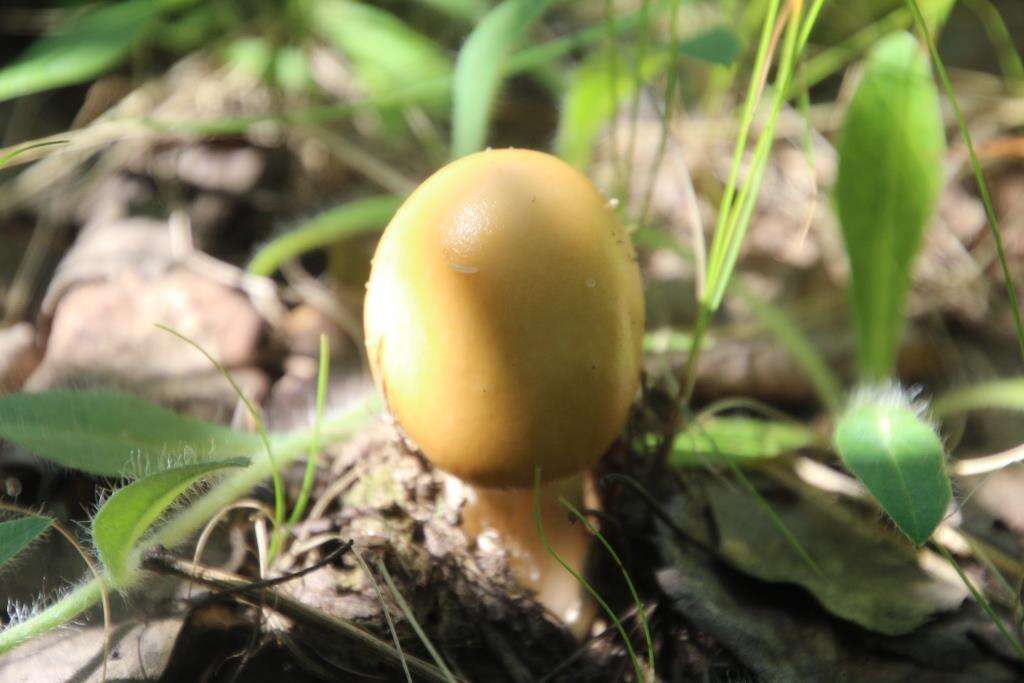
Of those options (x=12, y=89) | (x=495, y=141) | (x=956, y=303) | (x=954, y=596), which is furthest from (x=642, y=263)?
(x=12, y=89)

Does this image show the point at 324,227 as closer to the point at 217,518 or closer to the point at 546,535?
the point at 217,518

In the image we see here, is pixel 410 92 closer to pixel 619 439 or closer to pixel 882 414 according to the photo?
pixel 619 439

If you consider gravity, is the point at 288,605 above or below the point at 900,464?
below

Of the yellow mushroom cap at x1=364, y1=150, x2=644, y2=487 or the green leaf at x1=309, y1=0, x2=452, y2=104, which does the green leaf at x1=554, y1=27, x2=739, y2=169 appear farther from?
the yellow mushroom cap at x1=364, y1=150, x2=644, y2=487

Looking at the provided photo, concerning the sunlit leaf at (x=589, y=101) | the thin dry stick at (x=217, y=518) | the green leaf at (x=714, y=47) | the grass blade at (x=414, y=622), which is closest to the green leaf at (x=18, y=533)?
the thin dry stick at (x=217, y=518)

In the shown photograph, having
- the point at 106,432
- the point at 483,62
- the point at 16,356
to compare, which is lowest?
the point at 16,356

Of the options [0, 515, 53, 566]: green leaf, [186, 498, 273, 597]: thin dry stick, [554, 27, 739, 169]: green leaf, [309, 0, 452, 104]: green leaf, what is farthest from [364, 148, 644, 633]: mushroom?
[309, 0, 452, 104]: green leaf

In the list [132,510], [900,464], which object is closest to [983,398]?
[900,464]
